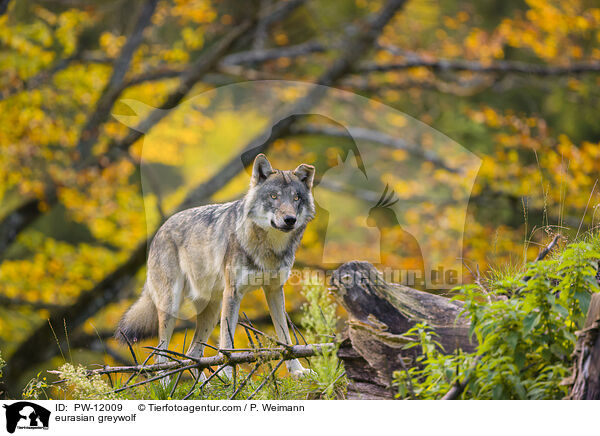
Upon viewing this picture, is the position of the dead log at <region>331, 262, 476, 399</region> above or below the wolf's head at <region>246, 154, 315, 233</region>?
below

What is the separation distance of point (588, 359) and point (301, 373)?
5.92ft

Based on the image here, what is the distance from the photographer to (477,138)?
12.5 metres

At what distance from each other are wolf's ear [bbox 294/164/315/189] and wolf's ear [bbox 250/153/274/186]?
165 mm

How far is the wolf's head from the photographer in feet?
11.7

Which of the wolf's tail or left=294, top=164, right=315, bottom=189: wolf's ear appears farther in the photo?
the wolf's tail

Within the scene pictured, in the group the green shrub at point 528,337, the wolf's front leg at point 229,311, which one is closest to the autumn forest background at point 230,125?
the wolf's front leg at point 229,311

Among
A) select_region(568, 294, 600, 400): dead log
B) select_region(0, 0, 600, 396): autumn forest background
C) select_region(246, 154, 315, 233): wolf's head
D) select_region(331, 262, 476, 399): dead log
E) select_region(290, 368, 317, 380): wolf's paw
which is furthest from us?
select_region(0, 0, 600, 396): autumn forest background

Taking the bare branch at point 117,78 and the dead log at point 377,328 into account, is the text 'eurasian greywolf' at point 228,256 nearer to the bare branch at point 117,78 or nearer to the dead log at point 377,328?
the dead log at point 377,328

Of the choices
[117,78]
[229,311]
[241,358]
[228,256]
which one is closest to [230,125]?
[117,78]

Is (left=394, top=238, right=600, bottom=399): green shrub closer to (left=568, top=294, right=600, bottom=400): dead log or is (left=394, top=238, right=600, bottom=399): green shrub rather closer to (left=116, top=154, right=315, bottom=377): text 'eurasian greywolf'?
(left=568, top=294, right=600, bottom=400): dead log
